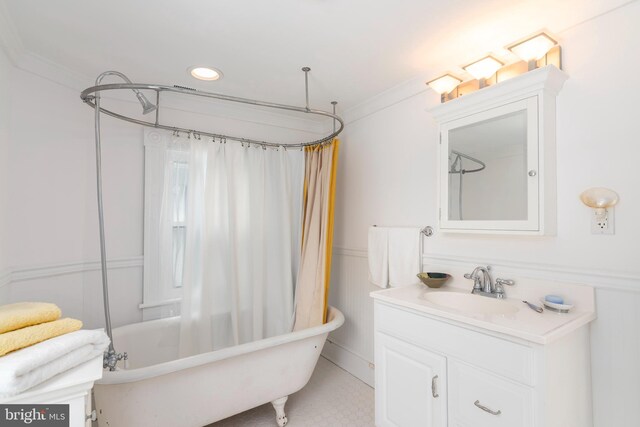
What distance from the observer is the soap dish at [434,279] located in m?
1.81

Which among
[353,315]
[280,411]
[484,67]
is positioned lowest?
[280,411]

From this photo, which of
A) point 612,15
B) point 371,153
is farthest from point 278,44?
point 612,15

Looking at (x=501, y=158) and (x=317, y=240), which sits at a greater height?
(x=501, y=158)

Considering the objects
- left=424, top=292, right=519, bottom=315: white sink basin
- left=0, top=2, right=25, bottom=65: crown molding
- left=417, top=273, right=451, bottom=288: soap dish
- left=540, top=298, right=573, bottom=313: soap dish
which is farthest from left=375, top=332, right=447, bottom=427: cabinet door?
left=0, top=2, right=25, bottom=65: crown molding

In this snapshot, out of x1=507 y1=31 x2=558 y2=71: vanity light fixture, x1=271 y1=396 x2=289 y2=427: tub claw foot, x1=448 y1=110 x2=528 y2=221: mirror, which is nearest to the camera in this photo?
x1=507 y1=31 x2=558 y2=71: vanity light fixture

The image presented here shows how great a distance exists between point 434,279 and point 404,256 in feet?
1.13

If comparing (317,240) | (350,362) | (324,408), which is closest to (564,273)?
(317,240)

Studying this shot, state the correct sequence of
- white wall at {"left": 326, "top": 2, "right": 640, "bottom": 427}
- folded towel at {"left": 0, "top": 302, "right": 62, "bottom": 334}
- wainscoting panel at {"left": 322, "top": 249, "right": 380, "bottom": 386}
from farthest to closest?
wainscoting panel at {"left": 322, "top": 249, "right": 380, "bottom": 386}, white wall at {"left": 326, "top": 2, "right": 640, "bottom": 427}, folded towel at {"left": 0, "top": 302, "right": 62, "bottom": 334}

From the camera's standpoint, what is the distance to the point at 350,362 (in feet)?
8.64

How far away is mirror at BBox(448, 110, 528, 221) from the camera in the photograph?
4.90ft

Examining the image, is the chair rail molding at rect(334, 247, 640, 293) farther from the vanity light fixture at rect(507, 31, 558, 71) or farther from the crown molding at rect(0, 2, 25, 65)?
the crown molding at rect(0, 2, 25, 65)

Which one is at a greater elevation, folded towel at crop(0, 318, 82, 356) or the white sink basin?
folded towel at crop(0, 318, 82, 356)

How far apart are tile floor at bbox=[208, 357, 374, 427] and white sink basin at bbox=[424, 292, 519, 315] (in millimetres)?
952

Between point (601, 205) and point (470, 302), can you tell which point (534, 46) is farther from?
point (470, 302)
